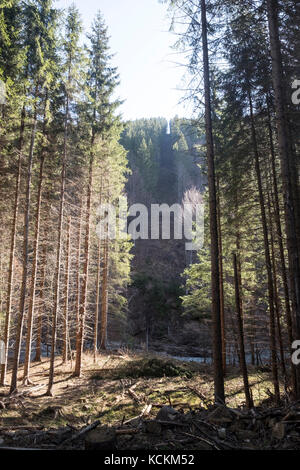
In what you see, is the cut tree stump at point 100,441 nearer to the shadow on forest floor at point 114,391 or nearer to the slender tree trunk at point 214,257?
the shadow on forest floor at point 114,391

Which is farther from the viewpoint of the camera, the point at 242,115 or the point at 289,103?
the point at 242,115

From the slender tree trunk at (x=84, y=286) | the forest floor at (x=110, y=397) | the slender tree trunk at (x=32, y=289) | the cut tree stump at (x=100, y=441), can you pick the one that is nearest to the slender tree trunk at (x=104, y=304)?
the forest floor at (x=110, y=397)

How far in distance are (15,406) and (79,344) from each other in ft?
15.3

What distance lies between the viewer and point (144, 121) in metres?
68.5

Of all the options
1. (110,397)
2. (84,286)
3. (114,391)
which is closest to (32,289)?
(84,286)

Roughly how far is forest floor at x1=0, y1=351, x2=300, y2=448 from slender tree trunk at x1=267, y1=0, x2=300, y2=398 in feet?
8.71

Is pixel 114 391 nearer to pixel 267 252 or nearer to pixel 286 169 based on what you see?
pixel 267 252

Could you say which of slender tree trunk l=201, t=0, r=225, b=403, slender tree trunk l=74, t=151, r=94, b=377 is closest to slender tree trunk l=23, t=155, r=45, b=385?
slender tree trunk l=74, t=151, r=94, b=377

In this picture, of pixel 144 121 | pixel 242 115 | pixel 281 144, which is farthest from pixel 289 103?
pixel 144 121

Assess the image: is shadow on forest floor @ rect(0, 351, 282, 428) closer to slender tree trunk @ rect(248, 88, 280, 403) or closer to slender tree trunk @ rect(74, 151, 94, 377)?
slender tree trunk @ rect(74, 151, 94, 377)

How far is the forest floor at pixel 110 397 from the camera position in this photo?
5.67 meters

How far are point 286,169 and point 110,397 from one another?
9306mm
